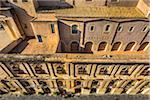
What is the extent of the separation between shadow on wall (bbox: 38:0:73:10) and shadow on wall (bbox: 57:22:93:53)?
2.51 m

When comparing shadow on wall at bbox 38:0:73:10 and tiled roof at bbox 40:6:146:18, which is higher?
shadow on wall at bbox 38:0:73:10

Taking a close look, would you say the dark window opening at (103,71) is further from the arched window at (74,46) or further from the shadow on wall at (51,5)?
the shadow on wall at (51,5)

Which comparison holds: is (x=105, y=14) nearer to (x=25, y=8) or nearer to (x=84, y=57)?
(x=84, y=57)

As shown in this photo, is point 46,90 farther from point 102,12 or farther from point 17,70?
point 102,12

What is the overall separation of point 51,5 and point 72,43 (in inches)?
263

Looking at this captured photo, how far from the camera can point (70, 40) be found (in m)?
27.0

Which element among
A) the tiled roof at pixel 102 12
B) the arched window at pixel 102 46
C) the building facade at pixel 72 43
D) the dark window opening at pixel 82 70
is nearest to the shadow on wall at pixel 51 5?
the building facade at pixel 72 43

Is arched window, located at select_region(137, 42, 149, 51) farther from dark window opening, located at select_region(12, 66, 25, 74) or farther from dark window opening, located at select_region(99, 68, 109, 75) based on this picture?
dark window opening, located at select_region(12, 66, 25, 74)

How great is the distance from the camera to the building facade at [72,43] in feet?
67.5

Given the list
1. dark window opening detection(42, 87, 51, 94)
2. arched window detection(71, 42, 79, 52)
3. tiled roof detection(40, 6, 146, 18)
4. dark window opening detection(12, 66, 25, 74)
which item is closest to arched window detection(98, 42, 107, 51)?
arched window detection(71, 42, 79, 52)

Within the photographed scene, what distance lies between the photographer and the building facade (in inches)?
810

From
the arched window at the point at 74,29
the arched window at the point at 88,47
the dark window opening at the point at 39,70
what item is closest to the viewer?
the dark window opening at the point at 39,70

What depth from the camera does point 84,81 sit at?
24.0 metres

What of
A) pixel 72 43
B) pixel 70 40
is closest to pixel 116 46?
pixel 72 43
